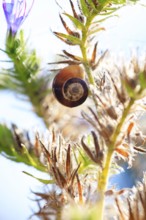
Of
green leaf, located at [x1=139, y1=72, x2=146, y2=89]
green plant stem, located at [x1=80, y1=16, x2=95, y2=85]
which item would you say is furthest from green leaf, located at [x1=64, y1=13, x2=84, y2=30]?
green leaf, located at [x1=139, y1=72, x2=146, y2=89]

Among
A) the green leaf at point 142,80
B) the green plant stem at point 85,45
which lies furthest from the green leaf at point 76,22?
the green leaf at point 142,80

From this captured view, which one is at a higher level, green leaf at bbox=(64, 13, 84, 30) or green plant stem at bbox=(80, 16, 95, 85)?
green leaf at bbox=(64, 13, 84, 30)

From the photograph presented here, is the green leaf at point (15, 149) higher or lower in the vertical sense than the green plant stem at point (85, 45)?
lower

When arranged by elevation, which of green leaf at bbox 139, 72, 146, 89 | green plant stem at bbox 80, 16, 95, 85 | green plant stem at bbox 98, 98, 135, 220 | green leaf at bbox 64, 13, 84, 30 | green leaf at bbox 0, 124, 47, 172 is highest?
green leaf at bbox 64, 13, 84, 30

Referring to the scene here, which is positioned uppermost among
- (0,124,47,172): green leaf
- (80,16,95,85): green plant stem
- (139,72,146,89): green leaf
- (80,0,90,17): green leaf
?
(80,0,90,17): green leaf

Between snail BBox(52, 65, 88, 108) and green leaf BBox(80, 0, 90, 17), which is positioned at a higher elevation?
green leaf BBox(80, 0, 90, 17)

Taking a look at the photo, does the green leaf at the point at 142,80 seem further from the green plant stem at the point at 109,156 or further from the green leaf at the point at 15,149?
the green leaf at the point at 15,149

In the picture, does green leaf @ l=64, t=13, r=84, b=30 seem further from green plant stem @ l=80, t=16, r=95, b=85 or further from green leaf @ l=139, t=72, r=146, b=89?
green leaf @ l=139, t=72, r=146, b=89

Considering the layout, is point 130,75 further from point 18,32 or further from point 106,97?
point 18,32

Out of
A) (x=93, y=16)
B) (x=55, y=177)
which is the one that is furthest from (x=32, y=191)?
(x=93, y=16)
